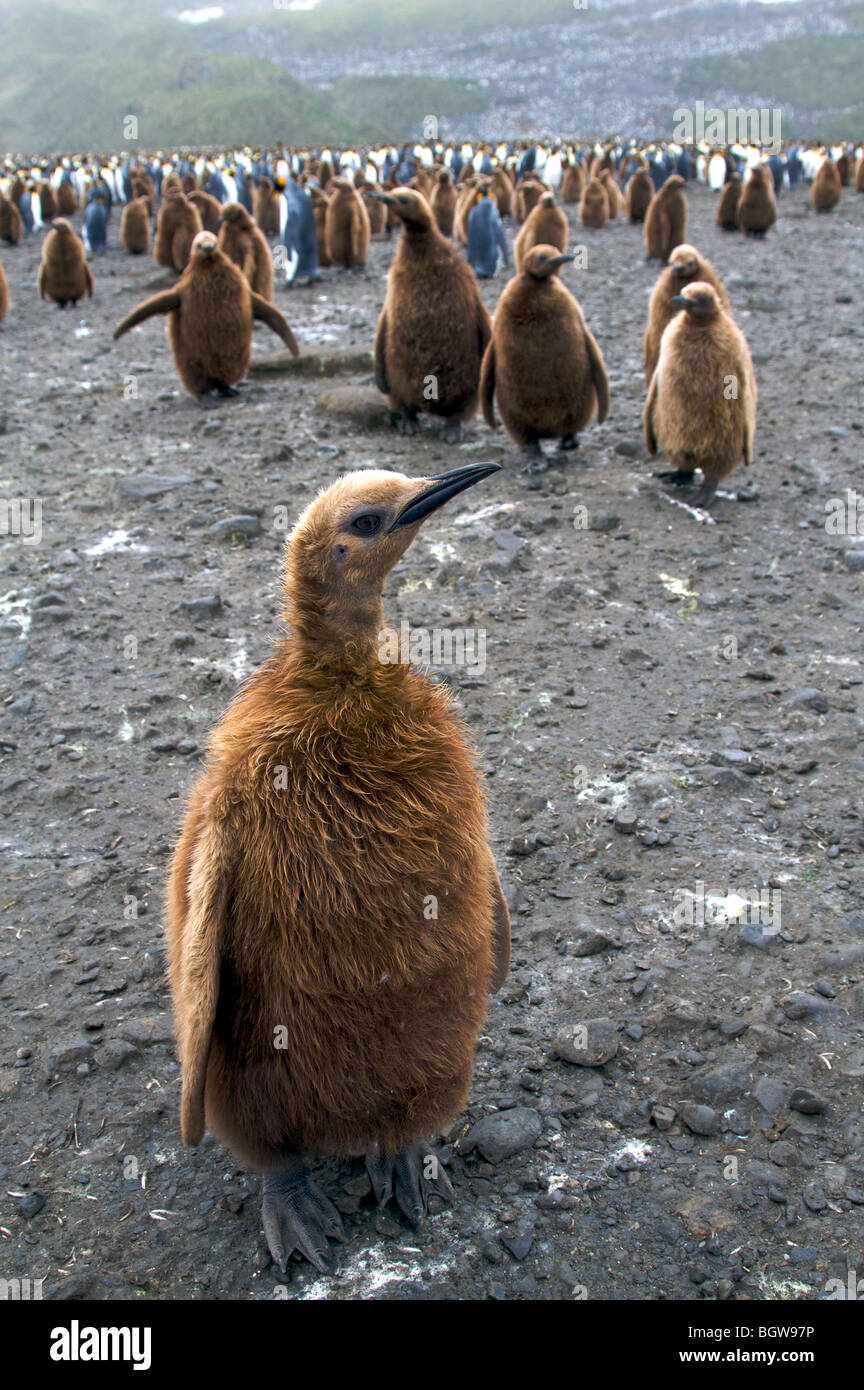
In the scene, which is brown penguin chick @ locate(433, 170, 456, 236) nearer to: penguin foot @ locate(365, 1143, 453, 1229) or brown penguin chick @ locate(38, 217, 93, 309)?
brown penguin chick @ locate(38, 217, 93, 309)

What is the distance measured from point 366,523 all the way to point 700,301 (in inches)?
177

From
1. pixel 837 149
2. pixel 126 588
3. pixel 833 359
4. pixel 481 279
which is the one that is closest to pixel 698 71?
pixel 837 149

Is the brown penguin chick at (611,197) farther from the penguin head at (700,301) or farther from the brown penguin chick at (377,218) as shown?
the penguin head at (700,301)

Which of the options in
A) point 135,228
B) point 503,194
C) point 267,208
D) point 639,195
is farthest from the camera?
point 503,194

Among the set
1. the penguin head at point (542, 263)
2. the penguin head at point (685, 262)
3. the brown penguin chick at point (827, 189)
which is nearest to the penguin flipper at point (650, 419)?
the penguin head at point (685, 262)

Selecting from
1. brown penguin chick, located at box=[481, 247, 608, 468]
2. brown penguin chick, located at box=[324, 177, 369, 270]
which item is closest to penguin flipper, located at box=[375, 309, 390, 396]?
brown penguin chick, located at box=[481, 247, 608, 468]

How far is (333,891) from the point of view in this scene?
188 centimetres

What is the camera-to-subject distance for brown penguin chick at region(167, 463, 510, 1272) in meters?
1.88

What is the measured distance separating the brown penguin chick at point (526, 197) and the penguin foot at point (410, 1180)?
680 inches

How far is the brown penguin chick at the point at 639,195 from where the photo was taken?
1830 centimetres

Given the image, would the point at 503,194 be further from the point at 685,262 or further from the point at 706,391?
the point at 706,391

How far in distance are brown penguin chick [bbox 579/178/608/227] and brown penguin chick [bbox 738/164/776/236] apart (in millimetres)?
2617

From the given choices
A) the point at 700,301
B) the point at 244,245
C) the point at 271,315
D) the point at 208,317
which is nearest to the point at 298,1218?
the point at 700,301
